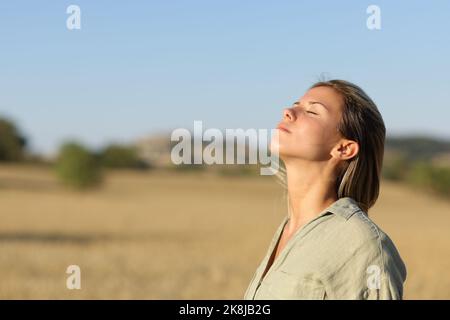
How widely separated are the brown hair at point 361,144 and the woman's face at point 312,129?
0.04 m

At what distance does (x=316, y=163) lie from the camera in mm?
2785

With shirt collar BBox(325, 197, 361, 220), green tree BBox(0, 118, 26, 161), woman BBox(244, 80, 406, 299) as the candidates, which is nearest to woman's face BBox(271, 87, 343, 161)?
woman BBox(244, 80, 406, 299)

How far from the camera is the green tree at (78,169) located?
220 feet

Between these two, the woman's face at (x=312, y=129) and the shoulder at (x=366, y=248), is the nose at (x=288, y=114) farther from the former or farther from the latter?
the shoulder at (x=366, y=248)

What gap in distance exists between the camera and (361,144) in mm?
2730

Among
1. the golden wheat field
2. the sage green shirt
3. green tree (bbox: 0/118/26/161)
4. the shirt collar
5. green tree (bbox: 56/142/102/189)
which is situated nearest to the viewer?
the sage green shirt

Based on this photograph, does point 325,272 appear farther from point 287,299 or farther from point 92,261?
point 92,261

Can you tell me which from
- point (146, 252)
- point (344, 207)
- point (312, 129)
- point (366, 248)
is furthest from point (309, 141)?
point (146, 252)

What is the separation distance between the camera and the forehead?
279cm

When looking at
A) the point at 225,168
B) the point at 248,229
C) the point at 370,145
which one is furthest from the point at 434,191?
the point at 370,145

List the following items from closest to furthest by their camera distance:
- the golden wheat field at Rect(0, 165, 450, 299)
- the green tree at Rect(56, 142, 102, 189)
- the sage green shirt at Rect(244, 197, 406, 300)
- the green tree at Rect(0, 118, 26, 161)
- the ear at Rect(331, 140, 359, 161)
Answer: the sage green shirt at Rect(244, 197, 406, 300)
the ear at Rect(331, 140, 359, 161)
the golden wheat field at Rect(0, 165, 450, 299)
the green tree at Rect(56, 142, 102, 189)
the green tree at Rect(0, 118, 26, 161)

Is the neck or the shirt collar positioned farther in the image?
the neck

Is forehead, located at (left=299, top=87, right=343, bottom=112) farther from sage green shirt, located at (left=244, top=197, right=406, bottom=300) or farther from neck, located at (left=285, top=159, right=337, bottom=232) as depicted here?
sage green shirt, located at (left=244, top=197, right=406, bottom=300)

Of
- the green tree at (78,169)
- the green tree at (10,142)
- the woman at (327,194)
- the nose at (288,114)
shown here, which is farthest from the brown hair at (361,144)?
the green tree at (10,142)
